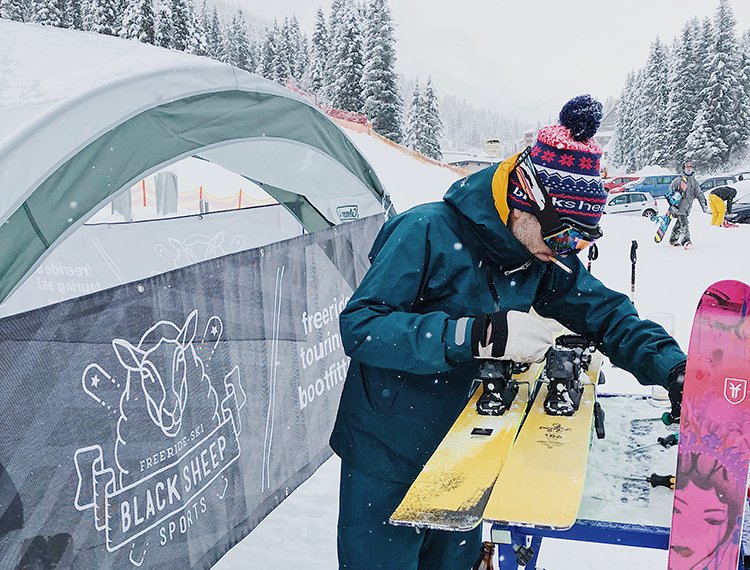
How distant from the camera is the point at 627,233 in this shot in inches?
677

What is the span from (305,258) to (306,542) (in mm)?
1766

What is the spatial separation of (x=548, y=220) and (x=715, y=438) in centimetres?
77

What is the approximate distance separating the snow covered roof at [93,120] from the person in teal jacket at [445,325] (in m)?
1.18

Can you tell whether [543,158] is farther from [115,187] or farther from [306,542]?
[306,542]

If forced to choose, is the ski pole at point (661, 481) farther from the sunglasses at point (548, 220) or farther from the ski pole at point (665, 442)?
the sunglasses at point (548, 220)

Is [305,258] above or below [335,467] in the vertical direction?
above

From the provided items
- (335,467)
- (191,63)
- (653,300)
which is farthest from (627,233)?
(191,63)

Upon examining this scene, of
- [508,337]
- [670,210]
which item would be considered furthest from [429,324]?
[670,210]

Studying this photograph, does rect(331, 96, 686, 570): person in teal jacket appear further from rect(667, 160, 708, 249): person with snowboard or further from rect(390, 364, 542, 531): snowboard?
rect(667, 160, 708, 249): person with snowboard

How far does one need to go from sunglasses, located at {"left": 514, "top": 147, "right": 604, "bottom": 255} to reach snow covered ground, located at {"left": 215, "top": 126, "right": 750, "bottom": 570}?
2177 millimetres

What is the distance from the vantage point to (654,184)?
3152 cm

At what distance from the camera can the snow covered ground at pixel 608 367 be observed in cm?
346

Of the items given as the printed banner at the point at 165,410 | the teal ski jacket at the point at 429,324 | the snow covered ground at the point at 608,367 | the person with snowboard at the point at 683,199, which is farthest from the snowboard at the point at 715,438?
the person with snowboard at the point at 683,199

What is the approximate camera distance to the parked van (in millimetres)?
31078
